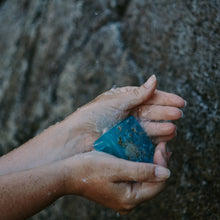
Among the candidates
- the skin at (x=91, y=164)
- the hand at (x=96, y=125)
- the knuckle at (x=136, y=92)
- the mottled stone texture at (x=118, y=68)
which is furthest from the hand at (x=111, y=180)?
the mottled stone texture at (x=118, y=68)

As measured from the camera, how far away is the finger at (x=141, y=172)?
1398 mm

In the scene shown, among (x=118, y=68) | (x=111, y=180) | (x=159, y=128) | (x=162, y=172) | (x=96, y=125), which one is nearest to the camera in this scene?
(x=162, y=172)

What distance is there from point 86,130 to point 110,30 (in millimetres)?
1161

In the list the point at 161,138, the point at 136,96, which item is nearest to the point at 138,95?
the point at 136,96

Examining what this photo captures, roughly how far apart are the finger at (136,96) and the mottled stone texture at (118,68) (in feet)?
1.47

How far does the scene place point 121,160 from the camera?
1.46 metres

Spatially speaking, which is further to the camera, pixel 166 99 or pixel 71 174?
pixel 166 99

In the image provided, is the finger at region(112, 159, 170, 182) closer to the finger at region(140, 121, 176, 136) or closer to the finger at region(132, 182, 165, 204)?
the finger at region(132, 182, 165, 204)

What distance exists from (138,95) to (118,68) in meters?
0.76

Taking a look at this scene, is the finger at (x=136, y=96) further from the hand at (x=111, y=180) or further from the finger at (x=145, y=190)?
the finger at (x=145, y=190)

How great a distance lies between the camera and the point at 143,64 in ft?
7.94

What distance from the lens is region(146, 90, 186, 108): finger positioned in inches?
69.7

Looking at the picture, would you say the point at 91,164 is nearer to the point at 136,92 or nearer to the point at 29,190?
the point at 29,190

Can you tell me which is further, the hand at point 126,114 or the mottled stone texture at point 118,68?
the mottled stone texture at point 118,68
